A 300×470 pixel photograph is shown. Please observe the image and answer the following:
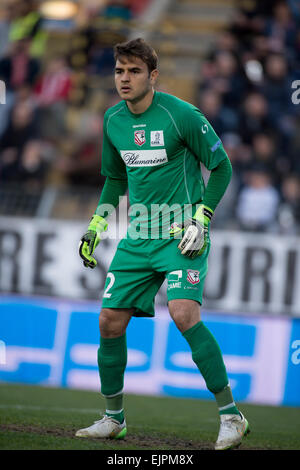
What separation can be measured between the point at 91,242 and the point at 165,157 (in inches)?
29.6

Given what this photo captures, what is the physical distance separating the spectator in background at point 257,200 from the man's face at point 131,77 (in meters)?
5.04

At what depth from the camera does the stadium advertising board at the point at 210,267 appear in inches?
349

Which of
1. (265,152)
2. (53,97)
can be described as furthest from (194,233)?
(53,97)

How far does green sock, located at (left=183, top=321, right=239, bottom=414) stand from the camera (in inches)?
182

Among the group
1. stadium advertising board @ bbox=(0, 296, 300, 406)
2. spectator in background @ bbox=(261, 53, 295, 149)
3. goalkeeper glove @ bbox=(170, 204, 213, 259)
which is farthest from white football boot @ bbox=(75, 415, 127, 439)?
spectator in background @ bbox=(261, 53, 295, 149)

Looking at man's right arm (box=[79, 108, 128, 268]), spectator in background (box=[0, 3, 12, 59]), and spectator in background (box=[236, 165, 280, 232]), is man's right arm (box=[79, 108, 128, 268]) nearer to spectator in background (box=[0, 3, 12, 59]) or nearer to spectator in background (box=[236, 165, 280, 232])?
spectator in background (box=[236, 165, 280, 232])

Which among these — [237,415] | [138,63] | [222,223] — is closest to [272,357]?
[222,223]

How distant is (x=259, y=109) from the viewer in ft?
35.9

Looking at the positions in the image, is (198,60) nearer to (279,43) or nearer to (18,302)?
→ (279,43)

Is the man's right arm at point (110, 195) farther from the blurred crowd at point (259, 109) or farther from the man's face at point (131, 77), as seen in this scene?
the blurred crowd at point (259, 109)

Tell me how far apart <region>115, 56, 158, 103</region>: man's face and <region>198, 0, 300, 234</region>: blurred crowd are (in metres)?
4.52

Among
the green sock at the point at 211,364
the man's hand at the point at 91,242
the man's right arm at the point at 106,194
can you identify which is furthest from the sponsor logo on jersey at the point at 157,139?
the green sock at the point at 211,364

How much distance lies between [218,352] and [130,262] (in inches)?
29.3

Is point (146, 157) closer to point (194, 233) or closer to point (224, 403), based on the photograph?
point (194, 233)
